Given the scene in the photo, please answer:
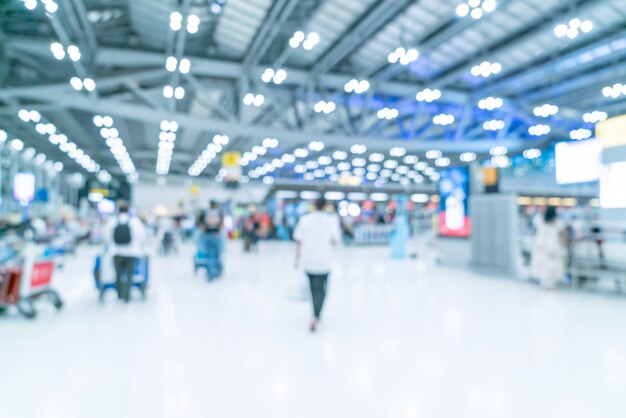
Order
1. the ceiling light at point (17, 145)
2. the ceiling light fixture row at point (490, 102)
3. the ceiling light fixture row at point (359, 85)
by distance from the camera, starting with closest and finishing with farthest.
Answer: the ceiling light fixture row at point (359, 85) → the ceiling light fixture row at point (490, 102) → the ceiling light at point (17, 145)

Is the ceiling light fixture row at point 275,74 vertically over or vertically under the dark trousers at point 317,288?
over

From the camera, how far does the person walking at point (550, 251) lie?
7.57 m

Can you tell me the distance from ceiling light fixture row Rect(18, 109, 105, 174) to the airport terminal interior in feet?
0.58

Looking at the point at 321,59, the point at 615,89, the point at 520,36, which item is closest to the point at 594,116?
the point at 615,89

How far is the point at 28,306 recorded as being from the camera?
5.30 metres

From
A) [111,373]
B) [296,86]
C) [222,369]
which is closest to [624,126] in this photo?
[222,369]

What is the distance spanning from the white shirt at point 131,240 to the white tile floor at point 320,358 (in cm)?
79

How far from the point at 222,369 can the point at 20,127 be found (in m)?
19.6

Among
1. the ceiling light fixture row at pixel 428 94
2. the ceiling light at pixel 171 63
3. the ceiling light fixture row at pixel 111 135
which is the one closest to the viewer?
the ceiling light at pixel 171 63

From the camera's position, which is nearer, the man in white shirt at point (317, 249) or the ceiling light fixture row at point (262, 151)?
the man in white shirt at point (317, 249)

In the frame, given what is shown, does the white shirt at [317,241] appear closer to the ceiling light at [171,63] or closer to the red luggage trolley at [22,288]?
the red luggage trolley at [22,288]

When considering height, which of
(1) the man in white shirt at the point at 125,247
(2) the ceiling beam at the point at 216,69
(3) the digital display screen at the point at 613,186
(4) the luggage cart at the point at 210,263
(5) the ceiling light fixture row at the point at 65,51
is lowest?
(4) the luggage cart at the point at 210,263

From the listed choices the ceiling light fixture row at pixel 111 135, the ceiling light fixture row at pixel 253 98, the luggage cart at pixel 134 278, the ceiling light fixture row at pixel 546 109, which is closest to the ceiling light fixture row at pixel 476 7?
the ceiling light fixture row at pixel 253 98

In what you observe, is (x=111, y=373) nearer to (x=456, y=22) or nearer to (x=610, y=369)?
(x=610, y=369)
